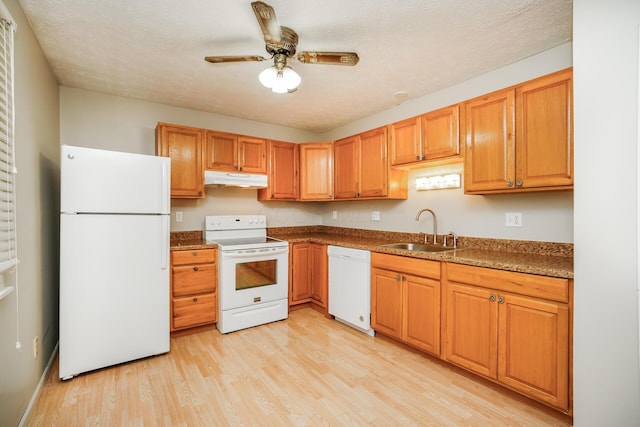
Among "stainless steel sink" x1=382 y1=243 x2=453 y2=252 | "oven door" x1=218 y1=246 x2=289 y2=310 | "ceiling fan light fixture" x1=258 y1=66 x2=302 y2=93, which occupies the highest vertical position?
"ceiling fan light fixture" x1=258 y1=66 x2=302 y2=93

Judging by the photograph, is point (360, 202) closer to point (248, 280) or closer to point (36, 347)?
point (248, 280)

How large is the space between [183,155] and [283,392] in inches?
95.9

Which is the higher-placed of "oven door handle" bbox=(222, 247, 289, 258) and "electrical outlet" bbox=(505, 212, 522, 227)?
"electrical outlet" bbox=(505, 212, 522, 227)

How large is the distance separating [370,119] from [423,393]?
2.97 metres

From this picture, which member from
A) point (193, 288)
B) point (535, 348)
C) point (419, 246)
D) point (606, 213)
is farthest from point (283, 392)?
point (606, 213)

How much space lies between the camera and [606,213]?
1.38 metres

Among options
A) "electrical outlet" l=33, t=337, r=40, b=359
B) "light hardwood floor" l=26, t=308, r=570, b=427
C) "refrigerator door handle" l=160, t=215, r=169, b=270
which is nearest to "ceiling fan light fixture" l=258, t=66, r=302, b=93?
"refrigerator door handle" l=160, t=215, r=169, b=270

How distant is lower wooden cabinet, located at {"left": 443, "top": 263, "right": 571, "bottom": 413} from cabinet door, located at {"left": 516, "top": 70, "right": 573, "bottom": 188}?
702 millimetres

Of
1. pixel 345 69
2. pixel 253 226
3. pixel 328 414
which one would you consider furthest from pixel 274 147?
pixel 328 414

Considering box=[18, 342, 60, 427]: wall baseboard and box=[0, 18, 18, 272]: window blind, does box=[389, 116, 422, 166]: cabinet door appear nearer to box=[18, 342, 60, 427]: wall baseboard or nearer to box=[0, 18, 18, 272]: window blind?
box=[0, 18, 18, 272]: window blind

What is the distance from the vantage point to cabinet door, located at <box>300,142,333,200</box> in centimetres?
378

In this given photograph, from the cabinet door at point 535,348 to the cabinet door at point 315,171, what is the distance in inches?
93.7

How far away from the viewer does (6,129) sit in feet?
4.67

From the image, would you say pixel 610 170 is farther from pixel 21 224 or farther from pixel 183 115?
pixel 183 115
